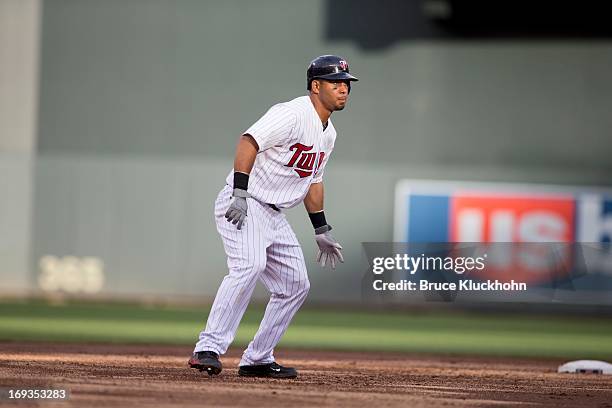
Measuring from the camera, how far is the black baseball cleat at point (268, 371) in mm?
5891

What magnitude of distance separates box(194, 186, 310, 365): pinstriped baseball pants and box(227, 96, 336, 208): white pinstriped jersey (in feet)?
0.30

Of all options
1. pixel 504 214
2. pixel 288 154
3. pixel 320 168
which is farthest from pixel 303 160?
pixel 504 214

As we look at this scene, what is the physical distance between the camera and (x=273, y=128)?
5.55 metres

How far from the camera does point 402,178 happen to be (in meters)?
13.9

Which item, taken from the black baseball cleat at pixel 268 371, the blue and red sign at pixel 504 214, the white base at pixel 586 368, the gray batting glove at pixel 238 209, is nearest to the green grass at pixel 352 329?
the blue and red sign at pixel 504 214

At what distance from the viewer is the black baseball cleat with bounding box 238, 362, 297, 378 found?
5891 mm

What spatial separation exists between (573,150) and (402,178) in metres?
2.27

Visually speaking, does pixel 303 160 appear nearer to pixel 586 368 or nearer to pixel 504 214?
pixel 586 368

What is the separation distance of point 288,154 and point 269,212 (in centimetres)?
32

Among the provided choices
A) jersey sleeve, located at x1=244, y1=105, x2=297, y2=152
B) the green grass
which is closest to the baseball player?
jersey sleeve, located at x1=244, y1=105, x2=297, y2=152

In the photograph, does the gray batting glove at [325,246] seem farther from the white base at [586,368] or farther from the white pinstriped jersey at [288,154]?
the white base at [586,368]

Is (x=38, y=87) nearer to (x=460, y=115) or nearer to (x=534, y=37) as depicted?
(x=460, y=115)

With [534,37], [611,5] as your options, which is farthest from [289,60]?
[611,5]

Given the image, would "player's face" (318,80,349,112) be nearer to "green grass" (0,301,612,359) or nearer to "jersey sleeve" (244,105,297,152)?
"jersey sleeve" (244,105,297,152)
